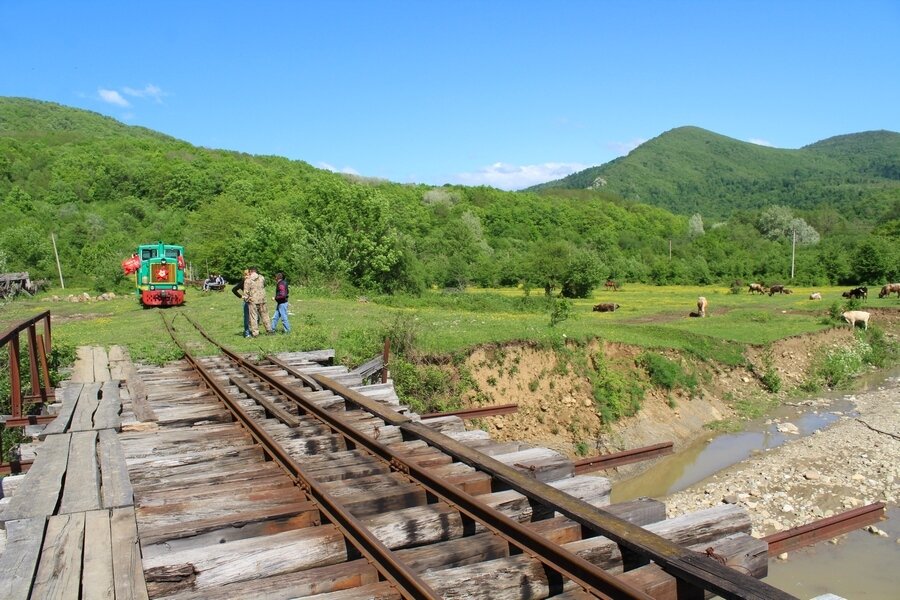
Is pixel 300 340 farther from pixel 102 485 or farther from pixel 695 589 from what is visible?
pixel 695 589

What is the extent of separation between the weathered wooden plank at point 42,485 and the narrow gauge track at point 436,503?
1889mm

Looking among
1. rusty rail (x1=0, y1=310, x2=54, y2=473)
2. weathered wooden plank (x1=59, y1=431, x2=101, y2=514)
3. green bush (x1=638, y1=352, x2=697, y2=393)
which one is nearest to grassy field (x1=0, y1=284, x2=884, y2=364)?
green bush (x1=638, y1=352, x2=697, y2=393)

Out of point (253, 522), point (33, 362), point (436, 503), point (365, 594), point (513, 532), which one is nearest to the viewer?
point (365, 594)

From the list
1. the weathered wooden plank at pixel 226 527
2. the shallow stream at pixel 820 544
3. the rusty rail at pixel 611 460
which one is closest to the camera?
the weathered wooden plank at pixel 226 527

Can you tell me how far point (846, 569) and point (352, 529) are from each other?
11.3 meters

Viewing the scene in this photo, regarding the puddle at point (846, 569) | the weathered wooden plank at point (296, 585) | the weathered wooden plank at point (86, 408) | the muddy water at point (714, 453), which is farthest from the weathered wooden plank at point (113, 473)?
the muddy water at point (714, 453)

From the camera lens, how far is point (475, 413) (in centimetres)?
1060

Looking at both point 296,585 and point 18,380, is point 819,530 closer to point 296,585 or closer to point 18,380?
point 296,585

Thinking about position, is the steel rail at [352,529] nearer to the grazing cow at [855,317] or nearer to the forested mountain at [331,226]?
the grazing cow at [855,317]

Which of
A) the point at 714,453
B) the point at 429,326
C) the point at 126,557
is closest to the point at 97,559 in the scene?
the point at 126,557

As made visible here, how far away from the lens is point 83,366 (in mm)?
13508

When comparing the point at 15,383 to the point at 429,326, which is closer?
the point at 15,383

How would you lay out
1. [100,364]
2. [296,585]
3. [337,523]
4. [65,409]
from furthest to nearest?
[100,364]
[65,409]
[337,523]
[296,585]

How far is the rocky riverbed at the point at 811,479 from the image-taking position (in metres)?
14.3
